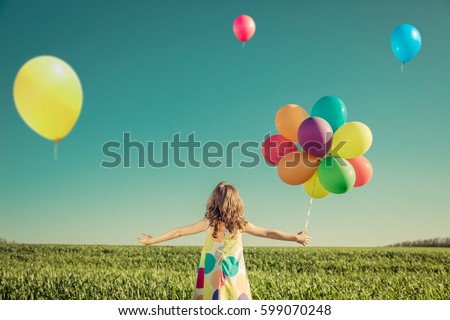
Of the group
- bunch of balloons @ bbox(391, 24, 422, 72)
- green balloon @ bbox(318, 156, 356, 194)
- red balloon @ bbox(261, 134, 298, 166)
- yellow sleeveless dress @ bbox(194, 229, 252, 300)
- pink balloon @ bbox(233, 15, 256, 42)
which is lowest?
yellow sleeveless dress @ bbox(194, 229, 252, 300)

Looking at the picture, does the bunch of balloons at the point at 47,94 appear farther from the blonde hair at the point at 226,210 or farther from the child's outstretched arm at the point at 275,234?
the child's outstretched arm at the point at 275,234

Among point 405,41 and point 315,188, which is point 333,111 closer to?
point 315,188

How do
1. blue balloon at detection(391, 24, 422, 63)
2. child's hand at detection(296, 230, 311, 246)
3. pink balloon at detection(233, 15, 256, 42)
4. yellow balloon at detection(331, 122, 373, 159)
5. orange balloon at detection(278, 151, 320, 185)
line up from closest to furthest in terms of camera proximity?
child's hand at detection(296, 230, 311, 246) < yellow balloon at detection(331, 122, 373, 159) < orange balloon at detection(278, 151, 320, 185) < blue balloon at detection(391, 24, 422, 63) < pink balloon at detection(233, 15, 256, 42)

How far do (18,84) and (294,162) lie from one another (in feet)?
10.8

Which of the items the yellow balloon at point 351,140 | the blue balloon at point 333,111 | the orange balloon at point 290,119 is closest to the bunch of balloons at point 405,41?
the blue balloon at point 333,111

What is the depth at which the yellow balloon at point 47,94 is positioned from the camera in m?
4.43

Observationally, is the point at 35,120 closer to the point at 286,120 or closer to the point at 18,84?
the point at 18,84

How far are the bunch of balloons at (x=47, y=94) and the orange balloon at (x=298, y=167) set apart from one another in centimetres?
264

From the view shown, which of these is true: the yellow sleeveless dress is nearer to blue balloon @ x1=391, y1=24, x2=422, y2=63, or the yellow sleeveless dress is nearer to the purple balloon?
the purple balloon

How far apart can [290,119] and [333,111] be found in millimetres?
566

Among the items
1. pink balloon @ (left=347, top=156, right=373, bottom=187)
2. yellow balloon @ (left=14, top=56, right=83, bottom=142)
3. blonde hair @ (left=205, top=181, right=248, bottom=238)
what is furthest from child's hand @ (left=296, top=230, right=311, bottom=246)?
yellow balloon @ (left=14, top=56, right=83, bottom=142)

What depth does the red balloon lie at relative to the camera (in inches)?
235

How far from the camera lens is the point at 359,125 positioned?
5.58m

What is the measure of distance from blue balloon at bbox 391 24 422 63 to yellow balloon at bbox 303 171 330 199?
2681mm
